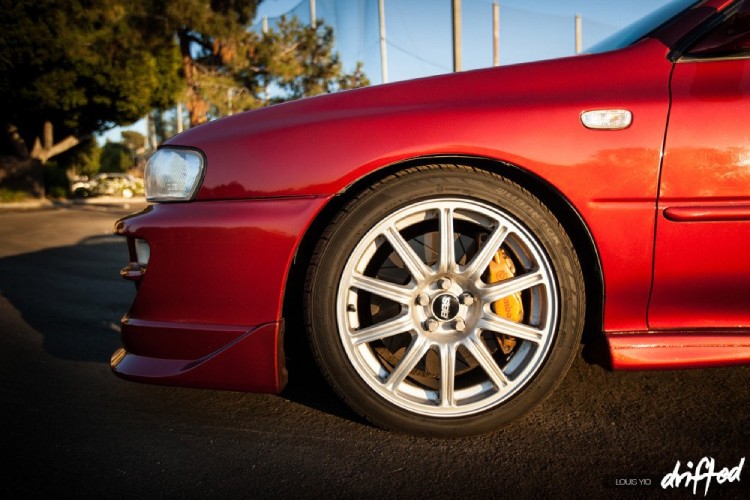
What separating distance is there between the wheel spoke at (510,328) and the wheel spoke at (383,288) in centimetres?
25

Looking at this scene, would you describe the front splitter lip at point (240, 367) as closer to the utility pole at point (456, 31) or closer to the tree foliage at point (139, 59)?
the utility pole at point (456, 31)

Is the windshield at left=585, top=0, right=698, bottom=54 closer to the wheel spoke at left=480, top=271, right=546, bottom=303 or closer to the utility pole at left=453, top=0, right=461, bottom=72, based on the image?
the wheel spoke at left=480, top=271, right=546, bottom=303

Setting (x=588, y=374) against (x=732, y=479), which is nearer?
(x=732, y=479)

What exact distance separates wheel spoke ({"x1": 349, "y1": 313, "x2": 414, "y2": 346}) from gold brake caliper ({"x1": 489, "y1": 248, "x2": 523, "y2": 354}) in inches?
12.9

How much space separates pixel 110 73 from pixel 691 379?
23.7 meters

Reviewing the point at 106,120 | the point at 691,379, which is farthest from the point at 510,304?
the point at 106,120

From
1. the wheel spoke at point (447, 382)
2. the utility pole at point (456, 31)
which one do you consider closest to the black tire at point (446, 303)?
the wheel spoke at point (447, 382)

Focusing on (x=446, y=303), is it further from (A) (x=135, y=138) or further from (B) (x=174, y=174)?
(A) (x=135, y=138)

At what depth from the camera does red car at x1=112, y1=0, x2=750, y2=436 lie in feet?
4.72

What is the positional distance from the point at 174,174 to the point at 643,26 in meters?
1.82

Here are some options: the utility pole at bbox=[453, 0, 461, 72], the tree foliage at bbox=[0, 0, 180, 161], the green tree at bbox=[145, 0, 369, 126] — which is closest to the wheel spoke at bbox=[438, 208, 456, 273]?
the utility pole at bbox=[453, 0, 461, 72]

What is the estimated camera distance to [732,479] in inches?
50.0

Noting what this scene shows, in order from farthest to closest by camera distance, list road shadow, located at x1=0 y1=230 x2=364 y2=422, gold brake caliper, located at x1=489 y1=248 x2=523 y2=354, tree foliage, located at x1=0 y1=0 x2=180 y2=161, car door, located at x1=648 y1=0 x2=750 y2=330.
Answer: tree foliage, located at x1=0 y1=0 x2=180 y2=161, road shadow, located at x1=0 y1=230 x2=364 y2=422, gold brake caliper, located at x1=489 y1=248 x2=523 y2=354, car door, located at x1=648 y1=0 x2=750 y2=330

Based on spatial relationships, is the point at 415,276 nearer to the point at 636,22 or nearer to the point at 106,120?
the point at 636,22
